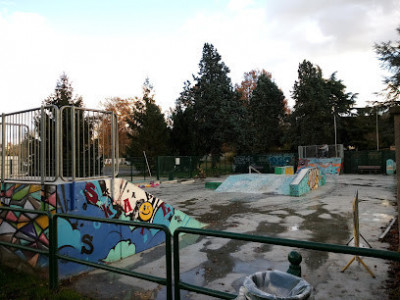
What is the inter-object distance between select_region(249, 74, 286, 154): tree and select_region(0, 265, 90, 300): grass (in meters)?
38.1

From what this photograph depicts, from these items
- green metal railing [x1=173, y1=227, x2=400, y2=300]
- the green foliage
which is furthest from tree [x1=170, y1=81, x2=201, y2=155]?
green metal railing [x1=173, y1=227, x2=400, y2=300]

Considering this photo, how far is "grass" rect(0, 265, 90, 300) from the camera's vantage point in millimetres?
3996

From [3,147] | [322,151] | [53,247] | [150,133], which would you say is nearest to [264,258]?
[53,247]

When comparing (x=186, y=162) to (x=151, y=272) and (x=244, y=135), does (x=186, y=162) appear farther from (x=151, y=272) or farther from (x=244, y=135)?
(x=151, y=272)

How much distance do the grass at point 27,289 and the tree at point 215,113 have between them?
103ft

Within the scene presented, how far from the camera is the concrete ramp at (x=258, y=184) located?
16.2 metres

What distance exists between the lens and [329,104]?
139 ft

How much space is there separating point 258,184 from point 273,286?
14889 mm

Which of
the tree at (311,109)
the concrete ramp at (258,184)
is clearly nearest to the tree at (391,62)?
the tree at (311,109)

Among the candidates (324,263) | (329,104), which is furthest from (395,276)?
(329,104)

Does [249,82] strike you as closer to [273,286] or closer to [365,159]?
[365,159]

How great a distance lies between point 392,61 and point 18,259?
4227 centimetres

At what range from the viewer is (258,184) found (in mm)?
17188

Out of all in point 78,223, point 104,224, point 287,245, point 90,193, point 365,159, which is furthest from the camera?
point 365,159
